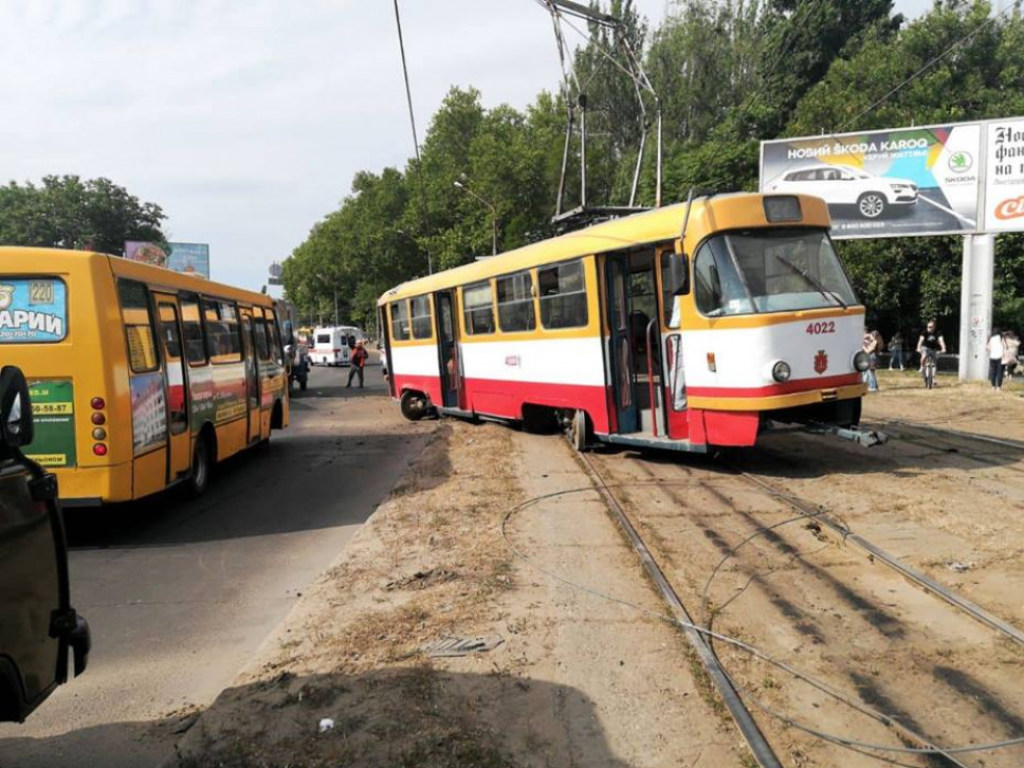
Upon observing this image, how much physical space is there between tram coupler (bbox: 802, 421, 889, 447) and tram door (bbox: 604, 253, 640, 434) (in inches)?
89.2

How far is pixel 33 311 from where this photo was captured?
7.62 m

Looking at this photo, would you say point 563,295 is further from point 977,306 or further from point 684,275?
point 977,306

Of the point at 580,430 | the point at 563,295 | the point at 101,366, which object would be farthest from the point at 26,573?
the point at 563,295

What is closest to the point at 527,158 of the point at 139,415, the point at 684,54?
the point at 684,54

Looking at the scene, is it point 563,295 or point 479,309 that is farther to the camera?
point 479,309

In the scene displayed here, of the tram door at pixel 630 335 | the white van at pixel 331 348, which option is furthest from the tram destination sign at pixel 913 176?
the white van at pixel 331 348

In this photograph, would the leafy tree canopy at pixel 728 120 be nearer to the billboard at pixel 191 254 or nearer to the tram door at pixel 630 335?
the billboard at pixel 191 254

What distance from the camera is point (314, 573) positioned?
270 inches

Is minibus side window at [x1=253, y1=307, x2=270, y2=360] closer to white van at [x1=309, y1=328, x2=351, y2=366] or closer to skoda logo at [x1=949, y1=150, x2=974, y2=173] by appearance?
skoda logo at [x1=949, y1=150, x2=974, y2=173]

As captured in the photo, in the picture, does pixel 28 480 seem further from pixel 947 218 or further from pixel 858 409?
pixel 947 218

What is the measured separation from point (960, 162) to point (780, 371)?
18.0 metres

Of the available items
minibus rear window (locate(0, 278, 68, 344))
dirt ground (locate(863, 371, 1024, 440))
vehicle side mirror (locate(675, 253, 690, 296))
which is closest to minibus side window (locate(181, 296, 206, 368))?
minibus rear window (locate(0, 278, 68, 344))

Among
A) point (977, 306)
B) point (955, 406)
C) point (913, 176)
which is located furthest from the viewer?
point (913, 176)

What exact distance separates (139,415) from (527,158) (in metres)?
37.9
